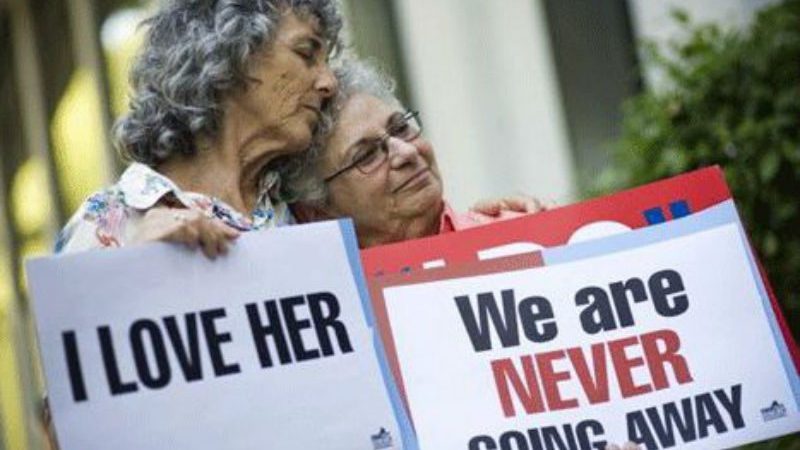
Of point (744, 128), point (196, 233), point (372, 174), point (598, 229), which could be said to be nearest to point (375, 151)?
point (372, 174)

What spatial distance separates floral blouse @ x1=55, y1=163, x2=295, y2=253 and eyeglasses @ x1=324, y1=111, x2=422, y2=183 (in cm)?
36

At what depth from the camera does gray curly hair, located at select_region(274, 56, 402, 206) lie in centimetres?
312

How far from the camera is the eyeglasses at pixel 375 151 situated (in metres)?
3.12

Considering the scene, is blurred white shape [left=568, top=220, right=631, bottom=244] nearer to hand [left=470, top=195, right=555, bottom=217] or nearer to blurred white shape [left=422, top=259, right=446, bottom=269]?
blurred white shape [left=422, top=259, right=446, bottom=269]

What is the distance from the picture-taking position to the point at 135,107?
2932 millimetres

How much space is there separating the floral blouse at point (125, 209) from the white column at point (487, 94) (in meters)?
4.37

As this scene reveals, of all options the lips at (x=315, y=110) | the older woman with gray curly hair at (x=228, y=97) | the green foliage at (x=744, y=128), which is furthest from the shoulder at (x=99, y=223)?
the green foliage at (x=744, y=128)

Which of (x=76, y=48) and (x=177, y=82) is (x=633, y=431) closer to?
(x=177, y=82)

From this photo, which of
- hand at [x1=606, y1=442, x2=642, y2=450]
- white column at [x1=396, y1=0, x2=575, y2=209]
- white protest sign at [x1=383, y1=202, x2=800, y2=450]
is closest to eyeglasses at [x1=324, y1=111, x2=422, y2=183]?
white protest sign at [x1=383, y1=202, x2=800, y2=450]

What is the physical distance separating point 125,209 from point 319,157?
1.78ft

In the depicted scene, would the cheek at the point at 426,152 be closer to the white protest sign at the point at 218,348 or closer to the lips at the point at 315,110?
the lips at the point at 315,110

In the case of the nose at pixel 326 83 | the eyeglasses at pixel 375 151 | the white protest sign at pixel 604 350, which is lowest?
the white protest sign at pixel 604 350

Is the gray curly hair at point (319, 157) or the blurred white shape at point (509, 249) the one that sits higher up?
the gray curly hair at point (319, 157)

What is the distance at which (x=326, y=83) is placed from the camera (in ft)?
9.53
